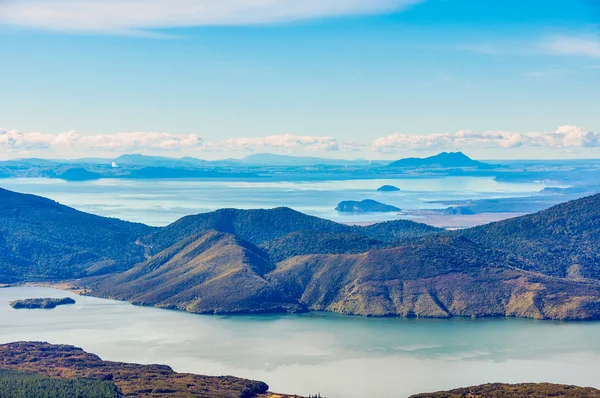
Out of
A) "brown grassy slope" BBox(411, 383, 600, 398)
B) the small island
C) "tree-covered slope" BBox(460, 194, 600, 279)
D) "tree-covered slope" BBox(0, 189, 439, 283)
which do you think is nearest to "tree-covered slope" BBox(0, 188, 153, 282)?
"tree-covered slope" BBox(0, 189, 439, 283)

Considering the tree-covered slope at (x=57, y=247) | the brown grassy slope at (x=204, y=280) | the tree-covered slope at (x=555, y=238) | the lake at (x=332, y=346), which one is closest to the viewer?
the lake at (x=332, y=346)

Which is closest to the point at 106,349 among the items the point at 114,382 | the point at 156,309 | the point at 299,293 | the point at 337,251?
the point at 114,382

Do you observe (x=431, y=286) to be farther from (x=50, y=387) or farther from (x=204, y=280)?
(x=50, y=387)

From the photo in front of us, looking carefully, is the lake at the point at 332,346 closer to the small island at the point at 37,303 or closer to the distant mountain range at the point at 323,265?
the small island at the point at 37,303

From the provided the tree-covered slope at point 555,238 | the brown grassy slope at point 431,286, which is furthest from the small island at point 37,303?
the tree-covered slope at point 555,238

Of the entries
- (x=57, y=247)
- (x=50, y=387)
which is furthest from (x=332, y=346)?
(x=57, y=247)

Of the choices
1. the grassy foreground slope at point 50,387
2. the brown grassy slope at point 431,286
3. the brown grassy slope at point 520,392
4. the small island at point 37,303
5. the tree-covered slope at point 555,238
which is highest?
the tree-covered slope at point 555,238

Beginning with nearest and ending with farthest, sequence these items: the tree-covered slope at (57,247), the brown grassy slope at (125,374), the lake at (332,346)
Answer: the brown grassy slope at (125,374) < the lake at (332,346) < the tree-covered slope at (57,247)
